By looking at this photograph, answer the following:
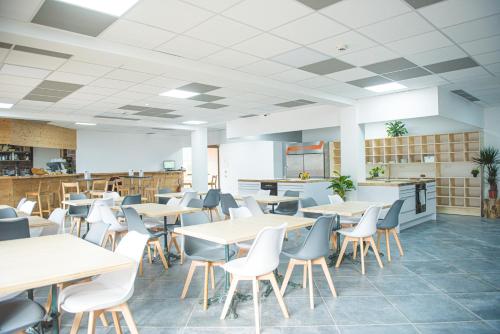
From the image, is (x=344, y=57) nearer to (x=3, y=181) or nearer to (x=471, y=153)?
(x=471, y=153)

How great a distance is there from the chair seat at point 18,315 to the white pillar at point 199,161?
966 centimetres

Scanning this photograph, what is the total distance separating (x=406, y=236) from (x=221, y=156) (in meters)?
8.79

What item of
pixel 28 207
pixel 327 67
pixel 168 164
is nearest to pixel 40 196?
pixel 28 207

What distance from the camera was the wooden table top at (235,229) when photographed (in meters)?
3.07

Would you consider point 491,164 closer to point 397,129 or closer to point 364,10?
point 397,129

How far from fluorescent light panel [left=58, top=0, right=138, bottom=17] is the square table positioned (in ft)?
6.98

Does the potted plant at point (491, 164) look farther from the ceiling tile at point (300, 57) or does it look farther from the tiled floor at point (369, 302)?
the ceiling tile at point (300, 57)

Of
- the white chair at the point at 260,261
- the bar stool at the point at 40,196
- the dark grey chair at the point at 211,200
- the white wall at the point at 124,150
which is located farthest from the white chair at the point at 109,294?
the white wall at the point at 124,150

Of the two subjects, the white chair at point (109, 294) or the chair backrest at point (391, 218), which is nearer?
the white chair at point (109, 294)

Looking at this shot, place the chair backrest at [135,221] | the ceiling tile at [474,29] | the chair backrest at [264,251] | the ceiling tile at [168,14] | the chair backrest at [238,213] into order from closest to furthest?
the chair backrest at [264,251]
the ceiling tile at [168,14]
the ceiling tile at [474,29]
the chair backrest at [135,221]
the chair backrest at [238,213]

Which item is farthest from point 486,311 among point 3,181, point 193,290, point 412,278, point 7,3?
point 3,181

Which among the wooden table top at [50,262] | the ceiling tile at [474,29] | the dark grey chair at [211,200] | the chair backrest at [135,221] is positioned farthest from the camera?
the dark grey chair at [211,200]

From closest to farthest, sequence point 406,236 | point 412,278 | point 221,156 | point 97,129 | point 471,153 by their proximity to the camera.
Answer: point 412,278
point 406,236
point 471,153
point 97,129
point 221,156

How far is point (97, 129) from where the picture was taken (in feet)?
43.5
